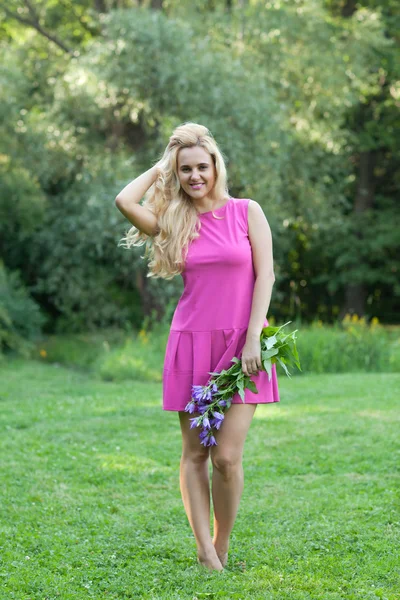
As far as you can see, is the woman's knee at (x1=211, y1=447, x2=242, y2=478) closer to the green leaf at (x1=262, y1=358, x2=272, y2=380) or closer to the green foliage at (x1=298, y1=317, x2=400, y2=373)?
the green leaf at (x1=262, y1=358, x2=272, y2=380)

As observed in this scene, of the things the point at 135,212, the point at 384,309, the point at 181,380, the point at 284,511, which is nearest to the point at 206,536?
the point at 181,380

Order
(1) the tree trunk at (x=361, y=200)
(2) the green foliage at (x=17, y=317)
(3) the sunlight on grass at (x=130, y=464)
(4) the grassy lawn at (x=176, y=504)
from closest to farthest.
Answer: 1. (4) the grassy lawn at (x=176, y=504)
2. (3) the sunlight on grass at (x=130, y=464)
3. (2) the green foliage at (x=17, y=317)
4. (1) the tree trunk at (x=361, y=200)

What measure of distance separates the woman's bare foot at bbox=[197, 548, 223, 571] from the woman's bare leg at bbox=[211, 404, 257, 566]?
0.10 metres

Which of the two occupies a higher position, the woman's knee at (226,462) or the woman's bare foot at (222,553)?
the woman's knee at (226,462)

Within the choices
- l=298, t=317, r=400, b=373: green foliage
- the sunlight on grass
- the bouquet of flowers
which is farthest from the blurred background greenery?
the bouquet of flowers

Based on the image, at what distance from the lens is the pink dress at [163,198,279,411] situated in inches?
138

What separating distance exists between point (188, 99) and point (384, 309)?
9669 millimetres

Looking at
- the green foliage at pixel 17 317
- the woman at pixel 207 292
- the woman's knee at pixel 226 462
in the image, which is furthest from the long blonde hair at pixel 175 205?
the green foliage at pixel 17 317

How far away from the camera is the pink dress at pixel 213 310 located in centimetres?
351

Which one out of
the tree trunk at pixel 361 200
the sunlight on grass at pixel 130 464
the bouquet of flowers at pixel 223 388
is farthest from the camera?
the tree trunk at pixel 361 200

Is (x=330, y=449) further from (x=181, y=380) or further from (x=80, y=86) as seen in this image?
(x=80, y=86)

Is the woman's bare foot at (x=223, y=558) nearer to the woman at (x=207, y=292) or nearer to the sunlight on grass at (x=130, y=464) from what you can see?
the woman at (x=207, y=292)

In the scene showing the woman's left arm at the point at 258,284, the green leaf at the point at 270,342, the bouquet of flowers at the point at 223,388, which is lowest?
the bouquet of flowers at the point at 223,388

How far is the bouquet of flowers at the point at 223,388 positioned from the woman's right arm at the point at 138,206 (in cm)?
70
